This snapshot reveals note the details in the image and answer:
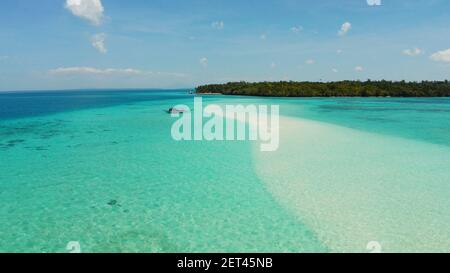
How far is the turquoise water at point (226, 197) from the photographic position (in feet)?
17.1

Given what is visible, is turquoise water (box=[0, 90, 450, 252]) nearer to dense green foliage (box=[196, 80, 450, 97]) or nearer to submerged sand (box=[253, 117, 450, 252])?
submerged sand (box=[253, 117, 450, 252])

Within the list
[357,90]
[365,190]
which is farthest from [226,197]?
[357,90]

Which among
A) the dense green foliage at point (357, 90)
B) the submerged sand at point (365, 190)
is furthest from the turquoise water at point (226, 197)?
the dense green foliage at point (357, 90)

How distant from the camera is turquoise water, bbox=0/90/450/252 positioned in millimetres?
5227

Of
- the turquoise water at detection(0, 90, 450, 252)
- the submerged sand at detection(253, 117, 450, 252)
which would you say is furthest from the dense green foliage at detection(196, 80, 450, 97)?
the turquoise water at detection(0, 90, 450, 252)

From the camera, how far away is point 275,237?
5332mm

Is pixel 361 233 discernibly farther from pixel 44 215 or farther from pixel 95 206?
pixel 44 215

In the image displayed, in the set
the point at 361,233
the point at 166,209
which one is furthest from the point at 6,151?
the point at 361,233

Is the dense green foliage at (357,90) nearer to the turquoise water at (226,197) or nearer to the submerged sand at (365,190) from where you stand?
the submerged sand at (365,190)

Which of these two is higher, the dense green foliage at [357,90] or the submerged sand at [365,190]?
the dense green foliage at [357,90]

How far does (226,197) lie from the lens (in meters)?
7.12

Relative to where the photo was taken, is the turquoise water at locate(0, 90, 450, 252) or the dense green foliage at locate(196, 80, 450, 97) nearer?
the turquoise water at locate(0, 90, 450, 252)

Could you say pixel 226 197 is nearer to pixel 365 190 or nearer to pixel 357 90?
pixel 365 190
